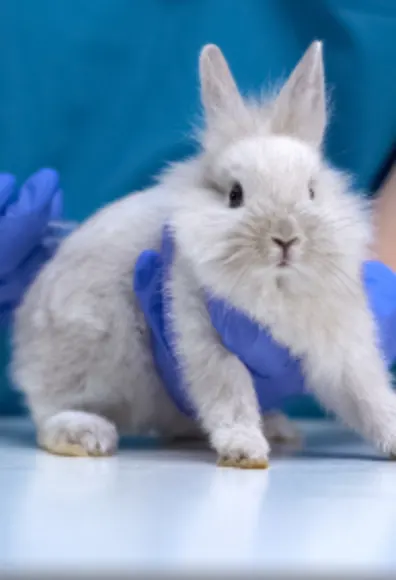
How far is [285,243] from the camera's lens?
946 millimetres

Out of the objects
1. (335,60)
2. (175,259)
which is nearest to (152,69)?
(335,60)

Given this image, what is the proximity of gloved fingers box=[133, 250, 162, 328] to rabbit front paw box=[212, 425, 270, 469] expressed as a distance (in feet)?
0.53

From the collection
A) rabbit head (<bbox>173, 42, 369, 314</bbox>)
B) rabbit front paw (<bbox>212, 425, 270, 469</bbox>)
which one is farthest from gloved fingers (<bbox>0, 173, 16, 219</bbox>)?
rabbit front paw (<bbox>212, 425, 270, 469</bbox>)

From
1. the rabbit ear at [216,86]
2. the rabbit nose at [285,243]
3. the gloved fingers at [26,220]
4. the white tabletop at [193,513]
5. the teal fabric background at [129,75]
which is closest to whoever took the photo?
the white tabletop at [193,513]

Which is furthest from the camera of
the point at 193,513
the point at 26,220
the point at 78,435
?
the point at 26,220

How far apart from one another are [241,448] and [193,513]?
0.77ft

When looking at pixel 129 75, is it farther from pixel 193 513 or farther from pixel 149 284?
pixel 193 513

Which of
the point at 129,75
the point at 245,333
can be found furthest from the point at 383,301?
the point at 129,75

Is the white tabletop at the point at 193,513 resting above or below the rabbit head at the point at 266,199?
below

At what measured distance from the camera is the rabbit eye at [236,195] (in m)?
1.03

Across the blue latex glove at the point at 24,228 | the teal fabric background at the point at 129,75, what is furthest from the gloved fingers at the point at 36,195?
the teal fabric background at the point at 129,75

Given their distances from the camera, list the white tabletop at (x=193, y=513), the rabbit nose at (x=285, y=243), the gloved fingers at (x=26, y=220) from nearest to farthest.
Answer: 1. the white tabletop at (x=193, y=513)
2. the rabbit nose at (x=285, y=243)
3. the gloved fingers at (x=26, y=220)

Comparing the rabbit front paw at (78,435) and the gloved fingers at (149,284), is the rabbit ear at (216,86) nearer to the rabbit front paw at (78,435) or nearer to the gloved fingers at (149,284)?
the gloved fingers at (149,284)

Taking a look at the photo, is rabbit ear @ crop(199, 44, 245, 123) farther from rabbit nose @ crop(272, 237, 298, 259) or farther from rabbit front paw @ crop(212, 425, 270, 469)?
rabbit front paw @ crop(212, 425, 270, 469)
